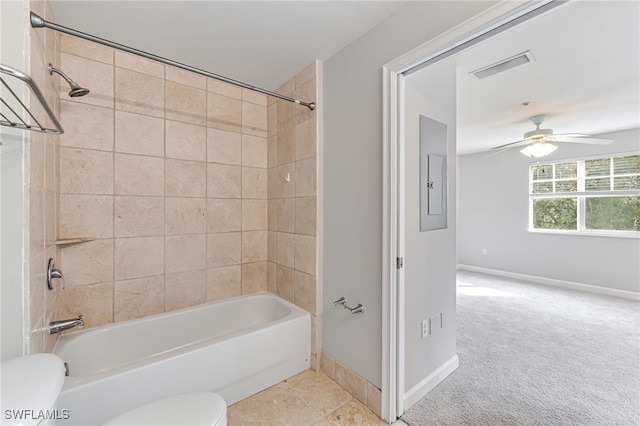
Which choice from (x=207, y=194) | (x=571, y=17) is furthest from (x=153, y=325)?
(x=571, y=17)

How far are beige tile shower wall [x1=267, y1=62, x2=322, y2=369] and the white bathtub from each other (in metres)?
0.16

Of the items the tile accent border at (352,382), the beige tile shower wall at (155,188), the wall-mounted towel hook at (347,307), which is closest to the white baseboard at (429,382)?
the tile accent border at (352,382)

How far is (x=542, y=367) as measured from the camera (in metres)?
2.17

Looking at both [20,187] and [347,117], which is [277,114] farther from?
[20,187]

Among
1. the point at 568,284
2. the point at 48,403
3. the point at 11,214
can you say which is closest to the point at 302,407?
the point at 48,403

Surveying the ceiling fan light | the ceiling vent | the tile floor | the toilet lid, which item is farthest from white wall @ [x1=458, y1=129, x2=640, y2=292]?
the toilet lid

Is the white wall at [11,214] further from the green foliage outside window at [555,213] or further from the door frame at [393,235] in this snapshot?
the green foliage outside window at [555,213]

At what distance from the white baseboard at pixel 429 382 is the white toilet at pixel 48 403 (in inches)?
47.5

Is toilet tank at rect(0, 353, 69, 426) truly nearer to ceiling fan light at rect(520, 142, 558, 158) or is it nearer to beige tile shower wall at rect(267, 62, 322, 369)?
beige tile shower wall at rect(267, 62, 322, 369)

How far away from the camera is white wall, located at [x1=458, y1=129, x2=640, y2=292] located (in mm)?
3881

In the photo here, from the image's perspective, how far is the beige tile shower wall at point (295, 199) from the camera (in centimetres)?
206

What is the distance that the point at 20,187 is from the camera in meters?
1.01

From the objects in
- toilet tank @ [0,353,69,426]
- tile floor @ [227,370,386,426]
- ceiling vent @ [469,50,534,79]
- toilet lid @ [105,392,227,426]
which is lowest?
tile floor @ [227,370,386,426]

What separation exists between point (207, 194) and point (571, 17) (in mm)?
2661
